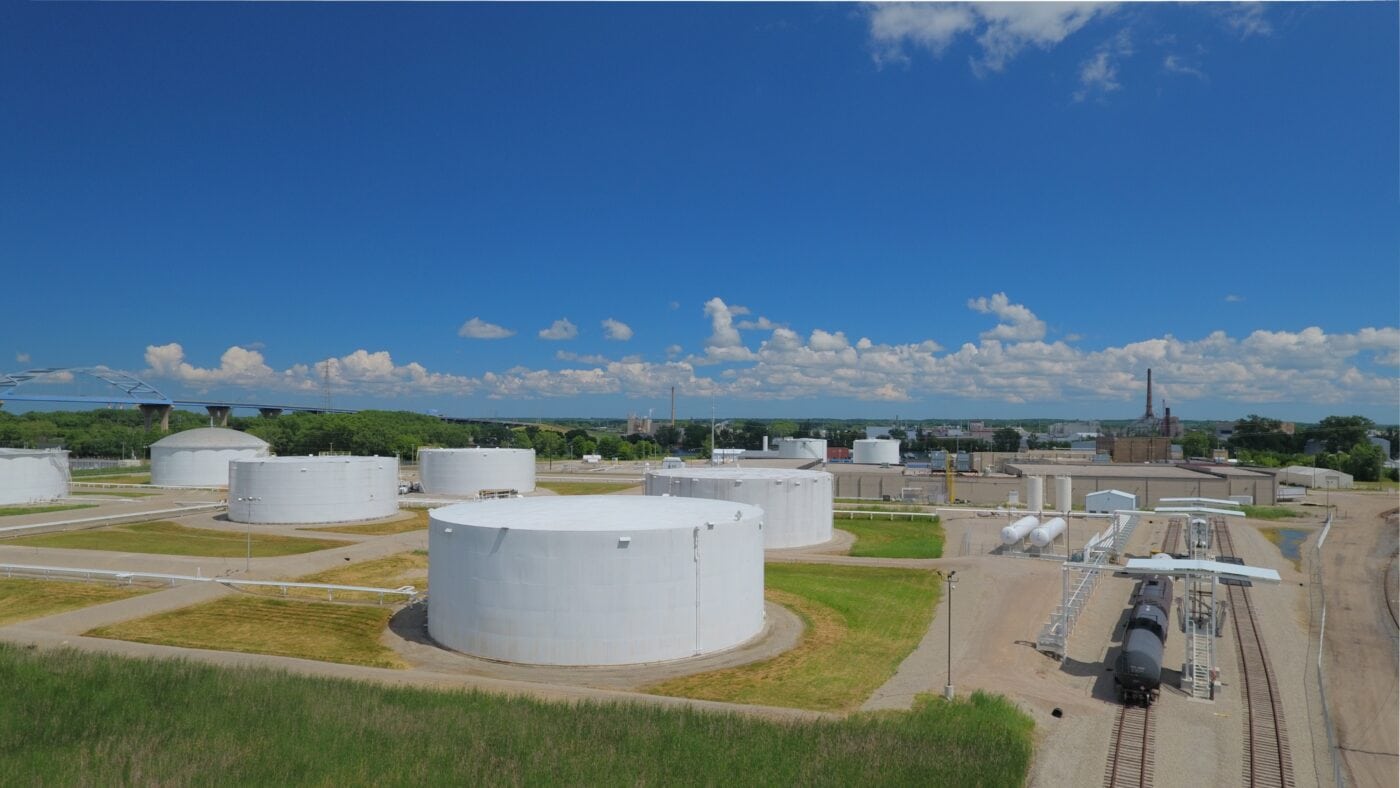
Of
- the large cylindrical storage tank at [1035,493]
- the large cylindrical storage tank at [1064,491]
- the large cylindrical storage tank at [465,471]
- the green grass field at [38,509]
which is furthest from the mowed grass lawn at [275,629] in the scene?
the large cylindrical storage tank at [1064,491]


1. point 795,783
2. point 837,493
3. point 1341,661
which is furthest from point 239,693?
point 837,493

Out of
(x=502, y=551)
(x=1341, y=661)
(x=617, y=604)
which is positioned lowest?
(x=1341, y=661)

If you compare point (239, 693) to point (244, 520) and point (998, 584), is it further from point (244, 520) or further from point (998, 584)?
point (244, 520)

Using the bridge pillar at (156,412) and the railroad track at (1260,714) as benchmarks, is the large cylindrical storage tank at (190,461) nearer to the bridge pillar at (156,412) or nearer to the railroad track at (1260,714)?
the bridge pillar at (156,412)

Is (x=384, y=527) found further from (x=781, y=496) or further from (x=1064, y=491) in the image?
(x=1064, y=491)

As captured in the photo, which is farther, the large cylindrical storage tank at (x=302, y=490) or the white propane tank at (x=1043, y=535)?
the large cylindrical storage tank at (x=302, y=490)

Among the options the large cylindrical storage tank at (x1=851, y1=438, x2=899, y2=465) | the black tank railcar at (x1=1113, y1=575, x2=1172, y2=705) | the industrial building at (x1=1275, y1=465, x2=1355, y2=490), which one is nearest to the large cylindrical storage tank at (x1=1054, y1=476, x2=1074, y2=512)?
the black tank railcar at (x1=1113, y1=575, x2=1172, y2=705)
